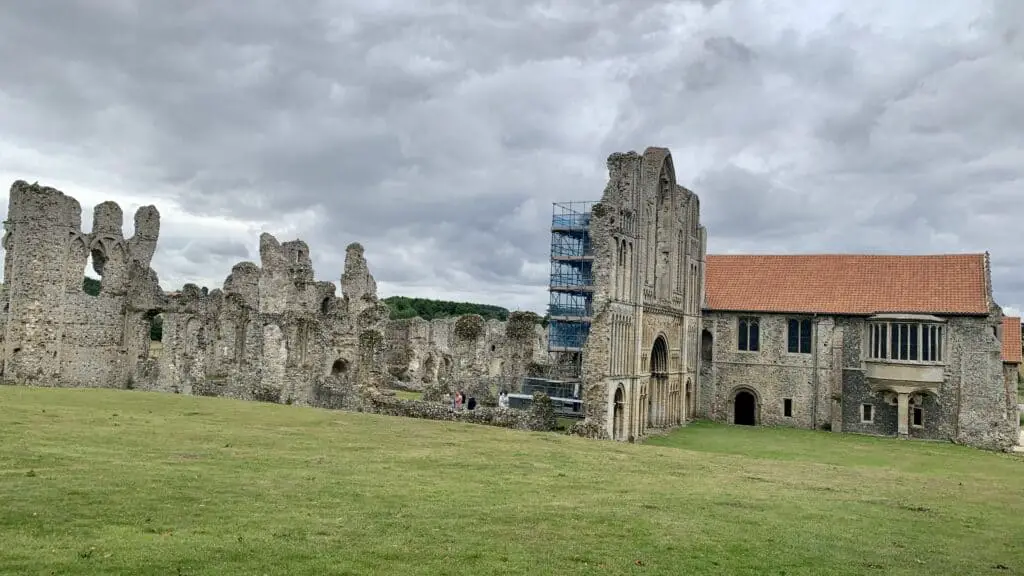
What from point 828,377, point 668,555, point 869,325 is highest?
point 869,325

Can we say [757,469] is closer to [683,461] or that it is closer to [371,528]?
[683,461]

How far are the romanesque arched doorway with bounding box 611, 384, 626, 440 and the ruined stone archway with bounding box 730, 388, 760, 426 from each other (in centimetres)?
1305

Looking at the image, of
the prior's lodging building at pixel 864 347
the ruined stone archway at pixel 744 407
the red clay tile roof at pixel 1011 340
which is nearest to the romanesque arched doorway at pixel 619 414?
the prior's lodging building at pixel 864 347

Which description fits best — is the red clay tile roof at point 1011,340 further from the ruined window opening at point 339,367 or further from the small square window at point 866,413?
the ruined window opening at point 339,367

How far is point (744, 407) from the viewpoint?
48375mm

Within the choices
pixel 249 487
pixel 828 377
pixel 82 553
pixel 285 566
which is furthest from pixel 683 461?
pixel 828 377

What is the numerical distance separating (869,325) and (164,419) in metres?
35.5

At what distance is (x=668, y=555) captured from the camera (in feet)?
43.1

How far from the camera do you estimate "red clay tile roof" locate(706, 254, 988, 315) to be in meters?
43.4

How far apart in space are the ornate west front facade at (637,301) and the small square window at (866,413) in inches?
361

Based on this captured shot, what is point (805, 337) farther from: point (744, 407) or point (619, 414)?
point (619, 414)

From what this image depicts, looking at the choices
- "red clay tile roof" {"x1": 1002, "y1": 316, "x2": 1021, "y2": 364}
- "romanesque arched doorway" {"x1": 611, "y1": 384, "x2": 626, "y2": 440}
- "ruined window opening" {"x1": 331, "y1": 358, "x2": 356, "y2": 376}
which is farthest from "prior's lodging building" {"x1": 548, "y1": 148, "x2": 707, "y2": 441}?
"red clay tile roof" {"x1": 1002, "y1": 316, "x2": 1021, "y2": 364}

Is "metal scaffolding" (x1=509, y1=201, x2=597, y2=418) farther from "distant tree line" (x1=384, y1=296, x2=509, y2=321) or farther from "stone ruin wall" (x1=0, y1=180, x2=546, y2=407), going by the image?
"distant tree line" (x1=384, y1=296, x2=509, y2=321)

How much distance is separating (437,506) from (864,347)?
3522 cm
